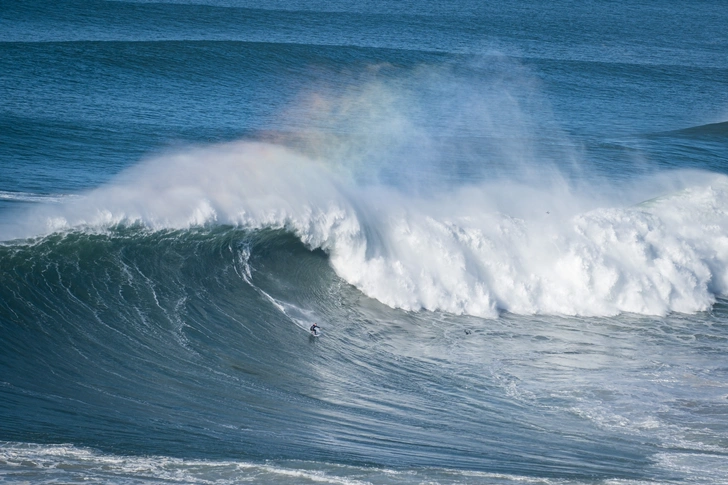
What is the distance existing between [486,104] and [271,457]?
98.7 ft

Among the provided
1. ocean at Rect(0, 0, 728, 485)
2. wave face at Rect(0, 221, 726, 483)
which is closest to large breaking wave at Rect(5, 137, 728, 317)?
ocean at Rect(0, 0, 728, 485)

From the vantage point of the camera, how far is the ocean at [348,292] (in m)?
10.5

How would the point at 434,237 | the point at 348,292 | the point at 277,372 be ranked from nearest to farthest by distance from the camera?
the point at 277,372
the point at 348,292
the point at 434,237

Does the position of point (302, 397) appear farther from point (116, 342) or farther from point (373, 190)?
point (373, 190)

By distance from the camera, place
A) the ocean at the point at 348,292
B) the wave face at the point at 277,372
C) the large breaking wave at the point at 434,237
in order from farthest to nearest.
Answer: the large breaking wave at the point at 434,237 → the ocean at the point at 348,292 → the wave face at the point at 277,372

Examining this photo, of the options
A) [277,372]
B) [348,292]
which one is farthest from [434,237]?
[277,372]

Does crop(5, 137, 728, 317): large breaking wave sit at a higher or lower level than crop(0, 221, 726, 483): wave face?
higher

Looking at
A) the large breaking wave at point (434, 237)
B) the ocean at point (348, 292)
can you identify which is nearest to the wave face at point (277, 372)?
the ocean at point (348, 292)

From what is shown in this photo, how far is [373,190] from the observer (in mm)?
21984

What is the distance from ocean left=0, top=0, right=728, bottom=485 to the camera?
1055cm

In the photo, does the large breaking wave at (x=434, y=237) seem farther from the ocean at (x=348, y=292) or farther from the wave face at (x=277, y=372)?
the wave face at (x=277, y=372)

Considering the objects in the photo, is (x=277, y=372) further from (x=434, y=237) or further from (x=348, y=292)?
(x=434, y=237)

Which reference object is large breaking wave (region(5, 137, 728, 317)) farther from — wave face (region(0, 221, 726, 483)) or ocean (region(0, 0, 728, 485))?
wave face (region(0, 221, 726, 483))

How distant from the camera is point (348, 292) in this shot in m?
17.3
